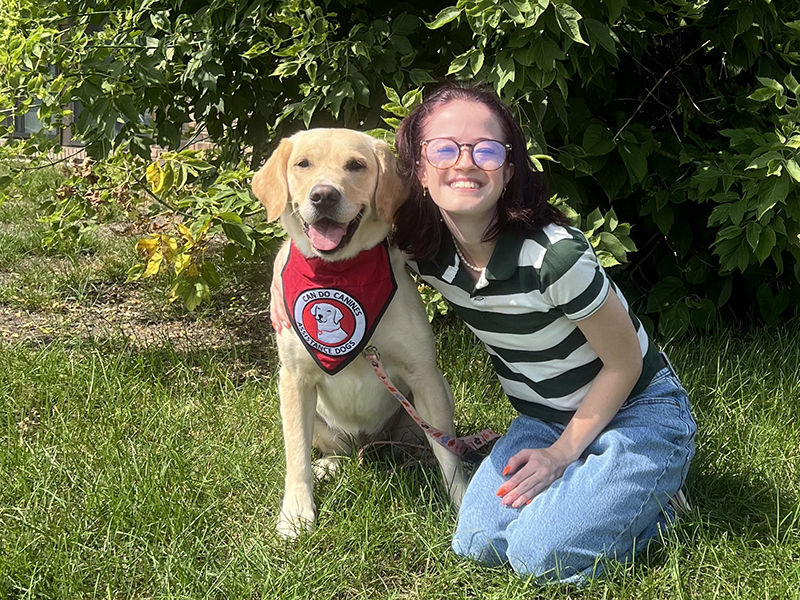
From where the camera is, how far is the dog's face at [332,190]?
2.21 metres

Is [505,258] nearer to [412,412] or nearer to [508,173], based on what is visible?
[508,173]

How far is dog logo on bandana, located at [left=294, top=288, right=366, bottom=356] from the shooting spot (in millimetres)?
2285

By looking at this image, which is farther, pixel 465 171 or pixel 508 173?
pixel 508 173

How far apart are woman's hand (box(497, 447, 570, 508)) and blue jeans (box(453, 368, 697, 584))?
2 cm

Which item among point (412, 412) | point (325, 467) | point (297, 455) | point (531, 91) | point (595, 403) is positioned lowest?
point (325, 467)

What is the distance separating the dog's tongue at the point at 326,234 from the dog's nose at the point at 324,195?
0.07m

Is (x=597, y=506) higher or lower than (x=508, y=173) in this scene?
lower

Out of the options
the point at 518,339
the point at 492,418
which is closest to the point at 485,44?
the point at 518,339

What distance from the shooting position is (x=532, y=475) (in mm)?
2094

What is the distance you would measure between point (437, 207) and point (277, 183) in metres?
0.49

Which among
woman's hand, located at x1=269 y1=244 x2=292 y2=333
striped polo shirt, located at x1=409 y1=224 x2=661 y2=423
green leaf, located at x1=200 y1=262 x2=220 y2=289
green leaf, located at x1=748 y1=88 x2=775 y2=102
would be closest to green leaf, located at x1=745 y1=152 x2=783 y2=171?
green leaf, located at x1=748 y1=88 x2=775 y2=102

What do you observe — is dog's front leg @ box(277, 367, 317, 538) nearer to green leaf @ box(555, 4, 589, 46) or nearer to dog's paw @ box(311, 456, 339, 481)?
dog's paw @ box(311, 456, 339, 481)

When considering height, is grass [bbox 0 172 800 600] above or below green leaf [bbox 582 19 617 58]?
below

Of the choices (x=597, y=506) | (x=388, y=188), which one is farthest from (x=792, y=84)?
(x=597, y=506)
